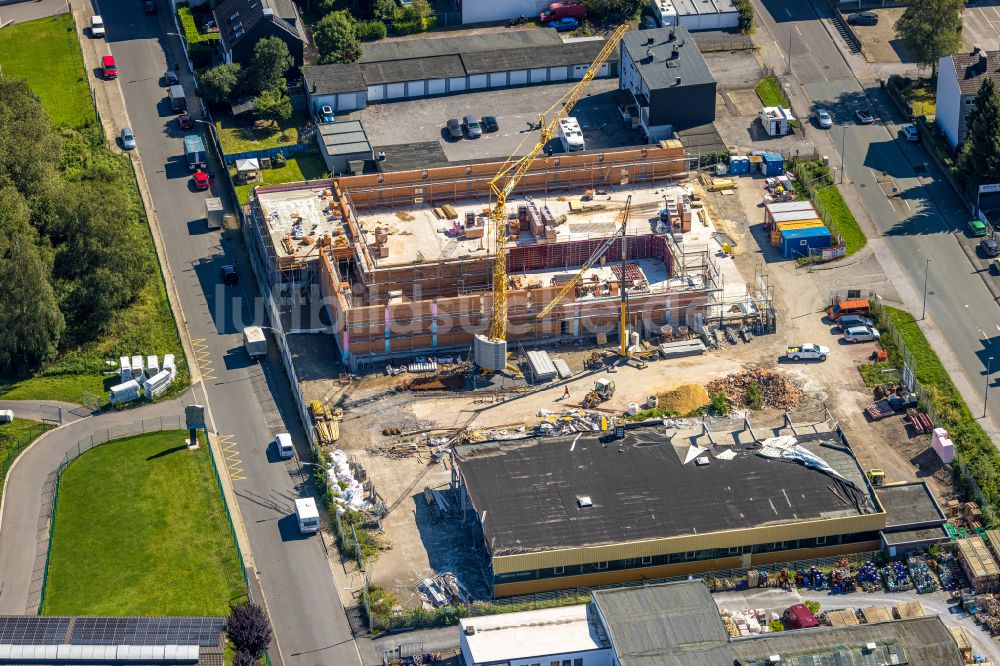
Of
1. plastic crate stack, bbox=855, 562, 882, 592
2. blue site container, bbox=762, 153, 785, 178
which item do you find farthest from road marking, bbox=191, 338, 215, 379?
blue site container, bbox=762, 153, 785, 178

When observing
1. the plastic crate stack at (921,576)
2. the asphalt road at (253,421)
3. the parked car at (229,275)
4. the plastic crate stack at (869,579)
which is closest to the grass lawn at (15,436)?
the asphalt road at (253,421)

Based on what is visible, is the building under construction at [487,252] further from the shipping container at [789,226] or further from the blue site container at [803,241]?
the blue site container at [803,241]

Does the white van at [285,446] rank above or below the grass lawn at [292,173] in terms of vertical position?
below

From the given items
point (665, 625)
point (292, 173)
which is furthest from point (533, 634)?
point (292, 173)

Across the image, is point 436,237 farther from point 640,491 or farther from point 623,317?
point 640,491

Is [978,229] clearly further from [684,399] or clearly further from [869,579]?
[869,579]

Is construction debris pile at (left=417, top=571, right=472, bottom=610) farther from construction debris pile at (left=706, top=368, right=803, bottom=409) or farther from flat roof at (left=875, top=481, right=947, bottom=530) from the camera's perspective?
flat roof at (left=875, top=481, right=947, bottom=530)

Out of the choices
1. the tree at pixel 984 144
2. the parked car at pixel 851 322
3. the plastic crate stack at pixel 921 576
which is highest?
the tree at pixel 984 144

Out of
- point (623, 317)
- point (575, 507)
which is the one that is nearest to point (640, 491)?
point (575, 507)
